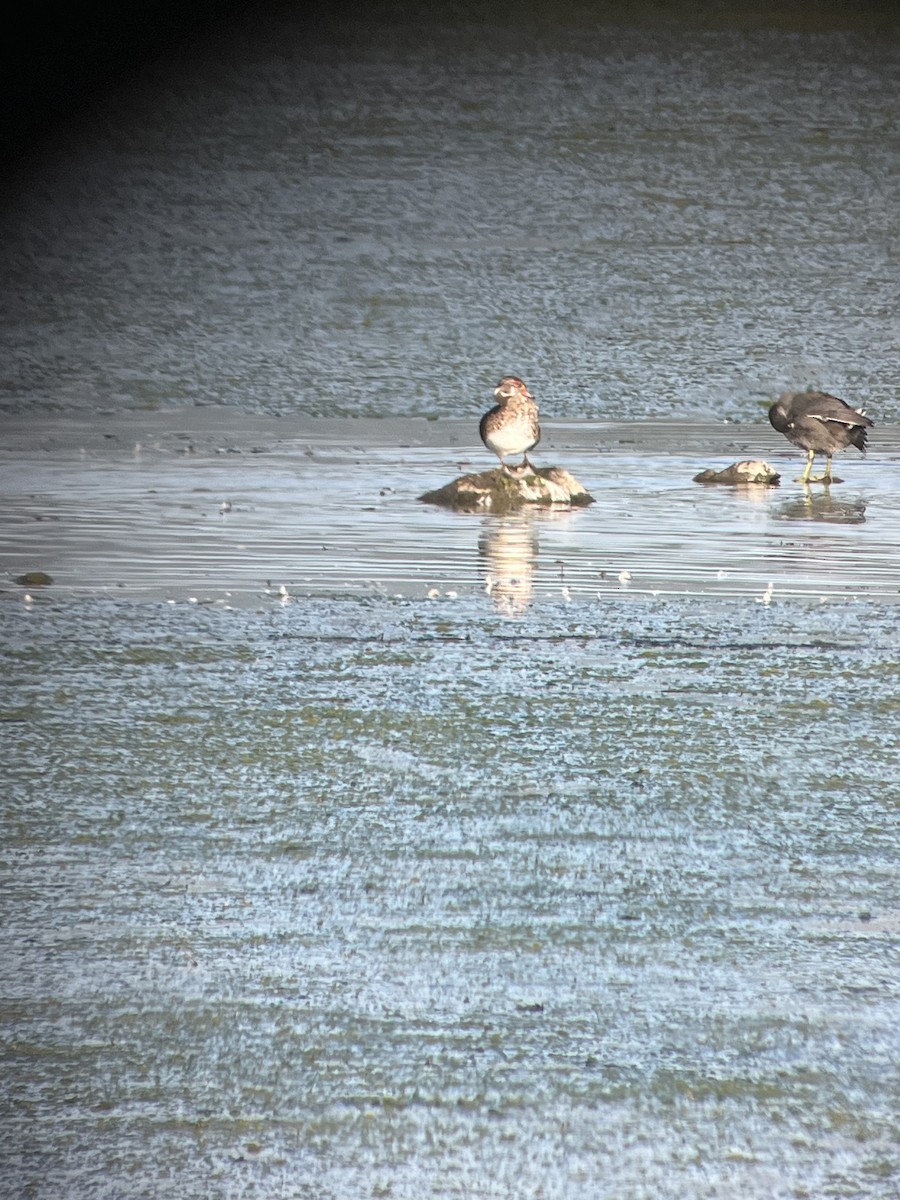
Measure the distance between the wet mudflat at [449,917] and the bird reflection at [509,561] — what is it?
2.45ft

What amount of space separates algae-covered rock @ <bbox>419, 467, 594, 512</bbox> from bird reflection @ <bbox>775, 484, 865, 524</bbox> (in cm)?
98

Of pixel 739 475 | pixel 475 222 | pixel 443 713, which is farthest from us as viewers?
pixel 475 222

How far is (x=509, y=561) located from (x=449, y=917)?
14.6 ft

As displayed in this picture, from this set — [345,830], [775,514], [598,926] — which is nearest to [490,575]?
[775,514]

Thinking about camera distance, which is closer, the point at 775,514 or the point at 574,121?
the point at 775,514

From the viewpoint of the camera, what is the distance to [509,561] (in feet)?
27.7

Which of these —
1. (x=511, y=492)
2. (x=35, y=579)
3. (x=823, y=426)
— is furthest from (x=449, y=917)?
(x=823, y=426)

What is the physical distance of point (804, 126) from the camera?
18938 millimetres

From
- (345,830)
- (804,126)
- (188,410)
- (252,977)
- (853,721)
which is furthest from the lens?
(804,126)

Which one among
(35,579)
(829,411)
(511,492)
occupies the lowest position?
(35,579)

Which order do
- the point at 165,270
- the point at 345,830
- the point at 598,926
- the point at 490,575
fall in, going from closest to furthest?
1. the point at 598,926
2. the point at 345,830
3. the point at 490,575
4. the point at 165,270

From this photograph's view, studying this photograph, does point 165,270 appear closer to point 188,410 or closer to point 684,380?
point 188,410

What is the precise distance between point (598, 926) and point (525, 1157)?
1025 millimetres

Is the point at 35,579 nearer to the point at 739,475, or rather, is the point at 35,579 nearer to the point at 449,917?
the point at 449,917
